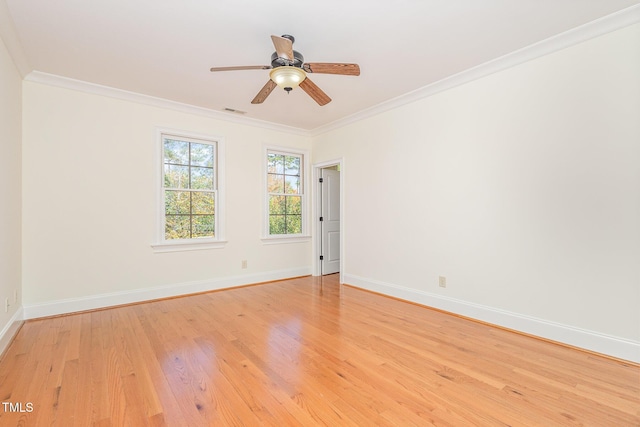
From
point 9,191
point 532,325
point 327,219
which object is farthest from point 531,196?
point 9,191

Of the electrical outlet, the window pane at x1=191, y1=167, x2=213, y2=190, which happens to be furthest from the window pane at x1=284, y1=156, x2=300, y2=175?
the electrical outlet

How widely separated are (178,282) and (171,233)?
2.32 ft

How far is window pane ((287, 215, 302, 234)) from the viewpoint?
5477 mm

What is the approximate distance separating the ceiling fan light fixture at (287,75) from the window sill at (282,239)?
303cm

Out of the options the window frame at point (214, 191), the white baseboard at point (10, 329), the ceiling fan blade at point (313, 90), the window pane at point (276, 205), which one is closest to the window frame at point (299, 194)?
the window pane at point (276, 205)

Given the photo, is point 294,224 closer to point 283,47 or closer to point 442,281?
point 442,281

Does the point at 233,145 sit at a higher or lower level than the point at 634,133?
higher

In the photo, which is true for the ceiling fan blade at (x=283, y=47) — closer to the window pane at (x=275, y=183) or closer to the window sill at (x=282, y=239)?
the window pane at (x=275, y=183)

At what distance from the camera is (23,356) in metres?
2.42

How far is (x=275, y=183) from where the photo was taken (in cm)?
530

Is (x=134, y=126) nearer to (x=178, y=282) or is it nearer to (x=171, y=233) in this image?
(x=171, y=233)

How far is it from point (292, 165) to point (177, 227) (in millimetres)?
2289

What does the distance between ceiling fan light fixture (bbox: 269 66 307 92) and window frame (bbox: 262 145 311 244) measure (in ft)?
8.62

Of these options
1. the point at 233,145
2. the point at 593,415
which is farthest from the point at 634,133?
the point at 233,145
